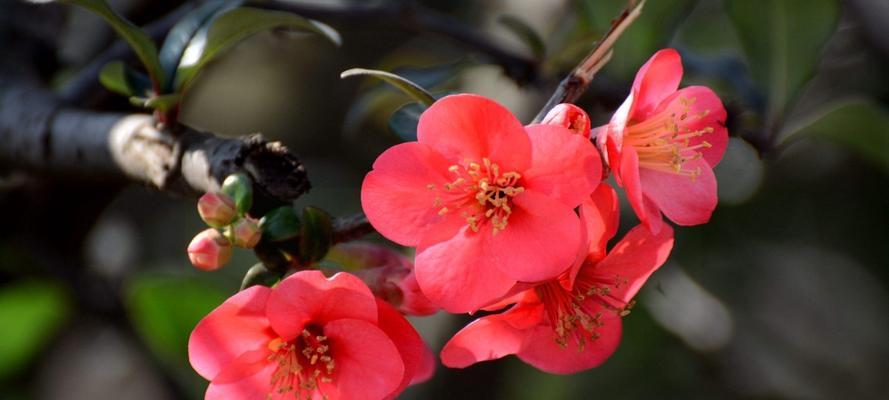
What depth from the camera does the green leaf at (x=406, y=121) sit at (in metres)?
0.96

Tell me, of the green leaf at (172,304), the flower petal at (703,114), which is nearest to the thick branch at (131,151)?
the flower petal at (703,114)

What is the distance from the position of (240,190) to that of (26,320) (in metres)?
1.44

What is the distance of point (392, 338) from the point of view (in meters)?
0.90

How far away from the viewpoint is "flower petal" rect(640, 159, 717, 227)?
0.89 metres

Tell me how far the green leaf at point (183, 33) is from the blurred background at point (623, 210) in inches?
10.2

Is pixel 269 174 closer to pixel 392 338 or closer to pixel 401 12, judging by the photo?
pixel 392 338

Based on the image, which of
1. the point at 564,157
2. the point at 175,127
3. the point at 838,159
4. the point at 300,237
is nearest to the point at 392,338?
the point at 300,237

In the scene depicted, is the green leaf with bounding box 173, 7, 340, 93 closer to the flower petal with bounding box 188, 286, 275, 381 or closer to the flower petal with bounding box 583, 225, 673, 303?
the flower petal with bounding box 188, 286, 275, 381

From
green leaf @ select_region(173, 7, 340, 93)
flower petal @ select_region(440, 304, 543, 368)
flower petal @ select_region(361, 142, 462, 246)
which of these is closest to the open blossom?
flower petal @ select_region(440, 304, 543, 368)

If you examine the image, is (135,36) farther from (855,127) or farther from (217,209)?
(855,127)

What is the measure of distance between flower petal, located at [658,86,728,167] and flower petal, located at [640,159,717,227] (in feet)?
0.22

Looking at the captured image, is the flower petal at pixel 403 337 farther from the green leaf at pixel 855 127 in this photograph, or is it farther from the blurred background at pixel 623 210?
the green leaf at pixel 855 127

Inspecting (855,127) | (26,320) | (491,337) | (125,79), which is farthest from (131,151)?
(26,320)

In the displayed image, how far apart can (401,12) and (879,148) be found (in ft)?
2.54
